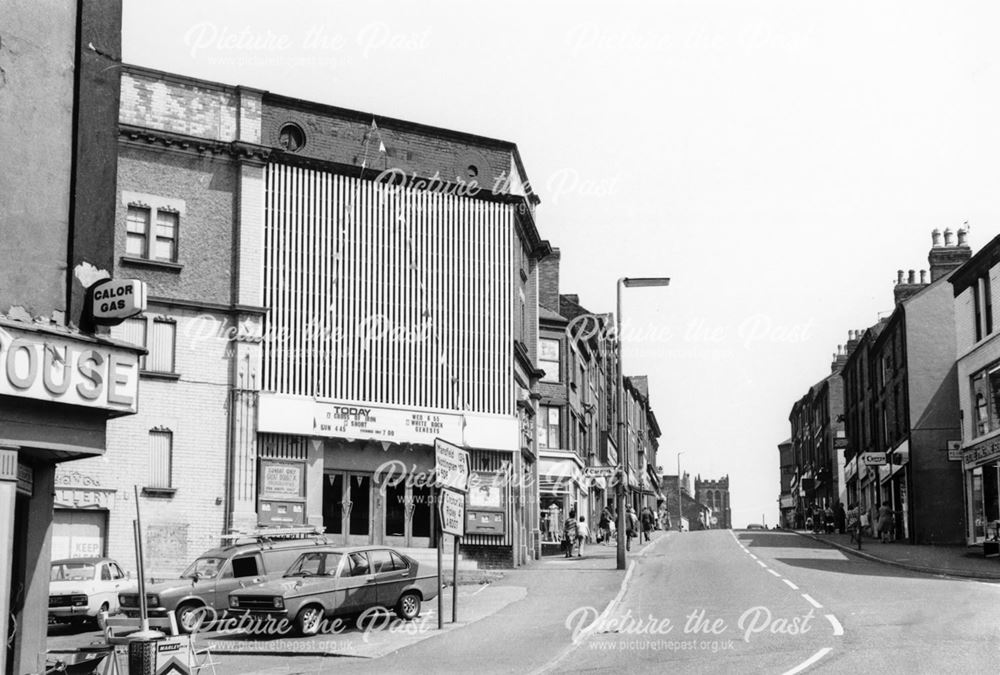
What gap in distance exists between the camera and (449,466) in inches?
811

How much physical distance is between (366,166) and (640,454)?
2594 inches

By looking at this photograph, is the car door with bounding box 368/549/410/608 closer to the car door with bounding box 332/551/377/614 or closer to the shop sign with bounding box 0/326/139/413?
the car door with bounding box 332/551/377/614

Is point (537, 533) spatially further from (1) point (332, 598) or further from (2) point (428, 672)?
(2) point (428, 672)

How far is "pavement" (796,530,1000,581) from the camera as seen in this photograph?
2805cm

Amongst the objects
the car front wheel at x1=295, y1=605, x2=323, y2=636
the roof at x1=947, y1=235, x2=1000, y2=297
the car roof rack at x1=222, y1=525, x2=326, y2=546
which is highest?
the roof at x1=947, y1=235, x2=1000, y2=297

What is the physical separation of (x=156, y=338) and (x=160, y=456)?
294 cm

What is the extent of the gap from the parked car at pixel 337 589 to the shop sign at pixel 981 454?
72.7 feet

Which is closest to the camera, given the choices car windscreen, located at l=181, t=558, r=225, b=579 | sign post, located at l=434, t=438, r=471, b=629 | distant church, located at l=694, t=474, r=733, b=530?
sign post, located at l=434, t=438, r=471, b=629

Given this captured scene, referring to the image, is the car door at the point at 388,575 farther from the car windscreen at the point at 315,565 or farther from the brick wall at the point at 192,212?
the brick wall at the point at 192,212

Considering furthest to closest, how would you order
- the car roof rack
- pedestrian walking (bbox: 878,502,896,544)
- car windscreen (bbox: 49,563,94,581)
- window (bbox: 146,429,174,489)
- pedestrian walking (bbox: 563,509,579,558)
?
pedestrian walking (bbox: 878,502,896,544)
pedestrian walking (bbox: 563,509,579,558)
window (bbox: 146,429,174,489)
the car roof rack
car windscreen (bbox: 49,563,94,581)

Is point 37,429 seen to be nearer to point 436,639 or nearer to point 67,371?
point 67,371

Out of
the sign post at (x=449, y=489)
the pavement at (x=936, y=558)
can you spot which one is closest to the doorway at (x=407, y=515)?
the sign post at (x=449, y=489)

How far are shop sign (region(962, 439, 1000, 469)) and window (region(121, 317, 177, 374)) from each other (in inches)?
966

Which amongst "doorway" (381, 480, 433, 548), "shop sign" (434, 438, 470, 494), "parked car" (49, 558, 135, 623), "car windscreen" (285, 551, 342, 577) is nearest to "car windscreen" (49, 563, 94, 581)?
"parked car" (49, 558, 135, 623)
